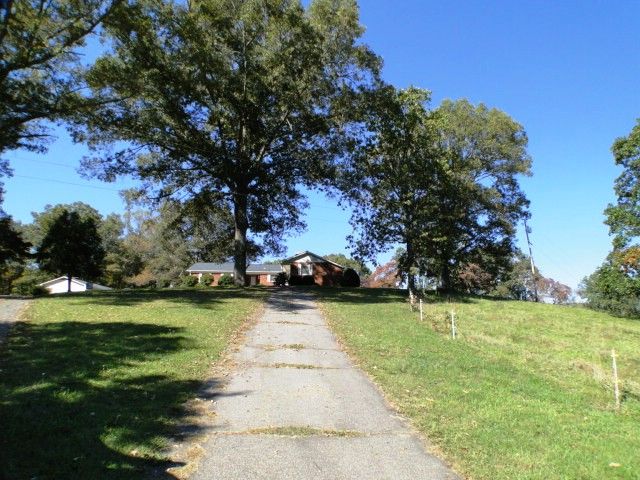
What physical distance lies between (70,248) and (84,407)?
87.2 feet

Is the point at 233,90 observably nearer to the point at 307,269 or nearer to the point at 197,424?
the point at 197,424

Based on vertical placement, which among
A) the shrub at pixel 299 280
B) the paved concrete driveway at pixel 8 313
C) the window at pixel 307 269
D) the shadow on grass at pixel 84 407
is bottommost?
the shadow on grass at pixel 84 407

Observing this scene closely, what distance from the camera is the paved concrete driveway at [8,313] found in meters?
12.1

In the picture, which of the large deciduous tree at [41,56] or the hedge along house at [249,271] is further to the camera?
the hedge along house at [249,271]

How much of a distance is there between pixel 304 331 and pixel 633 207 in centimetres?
2671

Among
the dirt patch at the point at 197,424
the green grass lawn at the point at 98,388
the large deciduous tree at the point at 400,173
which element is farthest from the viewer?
the large deciduous tree at the point at 400,173

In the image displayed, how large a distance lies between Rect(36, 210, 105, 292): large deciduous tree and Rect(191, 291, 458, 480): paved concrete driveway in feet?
77.7

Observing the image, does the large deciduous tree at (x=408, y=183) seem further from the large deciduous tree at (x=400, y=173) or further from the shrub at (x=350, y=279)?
the shrub at (x=350, y=279)

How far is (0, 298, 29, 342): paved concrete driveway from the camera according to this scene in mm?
12055

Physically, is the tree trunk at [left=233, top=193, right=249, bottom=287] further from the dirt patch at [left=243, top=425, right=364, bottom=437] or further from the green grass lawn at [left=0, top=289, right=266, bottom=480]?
the dirt patch at [left=243, top=425, right=364, bottom=437]

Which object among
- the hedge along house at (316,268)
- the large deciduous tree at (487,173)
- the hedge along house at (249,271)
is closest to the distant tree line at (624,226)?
the large deciduous tree at (487,173)

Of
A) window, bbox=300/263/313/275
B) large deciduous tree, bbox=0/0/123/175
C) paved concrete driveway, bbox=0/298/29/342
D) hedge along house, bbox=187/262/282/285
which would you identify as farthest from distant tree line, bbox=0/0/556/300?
hedge along house, bbox=187/262/282/285

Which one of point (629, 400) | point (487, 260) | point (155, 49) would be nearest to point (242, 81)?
point (155, 49)

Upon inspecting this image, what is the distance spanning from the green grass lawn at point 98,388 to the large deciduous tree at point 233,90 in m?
11.7
